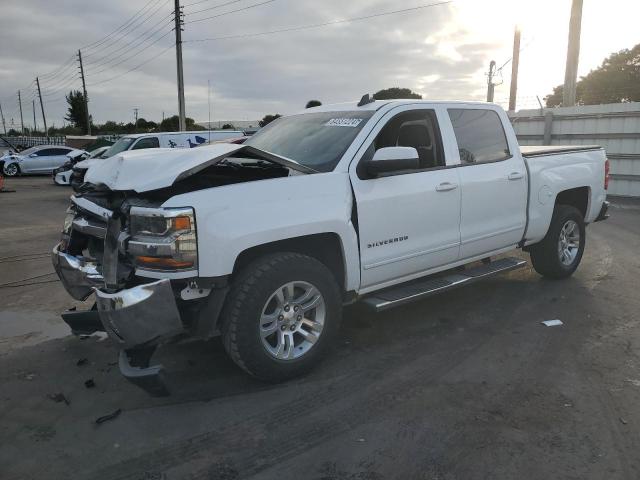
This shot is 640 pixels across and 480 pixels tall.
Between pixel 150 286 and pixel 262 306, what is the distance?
2.40ft

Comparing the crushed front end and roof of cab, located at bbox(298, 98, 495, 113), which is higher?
roof of cab, located at bbox(298, 98, 495, 113)

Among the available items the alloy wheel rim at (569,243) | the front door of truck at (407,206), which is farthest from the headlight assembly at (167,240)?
the alloy wheel rim at (569,243)

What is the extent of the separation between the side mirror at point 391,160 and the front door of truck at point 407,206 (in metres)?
0.13

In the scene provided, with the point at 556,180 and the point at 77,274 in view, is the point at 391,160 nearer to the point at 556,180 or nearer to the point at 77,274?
the point at 77,274

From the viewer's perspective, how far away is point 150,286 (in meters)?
3.14

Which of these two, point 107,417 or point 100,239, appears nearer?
point 107,417

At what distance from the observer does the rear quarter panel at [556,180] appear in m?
5.65

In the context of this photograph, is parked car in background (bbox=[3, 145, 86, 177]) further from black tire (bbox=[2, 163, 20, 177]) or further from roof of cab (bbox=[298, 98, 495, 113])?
roof of cab (bbox=[298, 98, 495, 113])

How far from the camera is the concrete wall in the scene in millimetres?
12531

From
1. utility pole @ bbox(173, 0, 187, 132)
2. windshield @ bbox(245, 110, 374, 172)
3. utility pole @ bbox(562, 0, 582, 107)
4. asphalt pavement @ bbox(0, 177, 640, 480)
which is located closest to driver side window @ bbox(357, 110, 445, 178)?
windshield @ bbox(245, 110, 374, 172)

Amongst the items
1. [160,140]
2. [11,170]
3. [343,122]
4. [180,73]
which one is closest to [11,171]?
[11,170]

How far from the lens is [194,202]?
10.7 ft

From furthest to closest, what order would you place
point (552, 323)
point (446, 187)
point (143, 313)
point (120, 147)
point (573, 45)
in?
point (120, 147) < point (573, 45) < point (552, 323) < point (446, 187) < point (143, 313)

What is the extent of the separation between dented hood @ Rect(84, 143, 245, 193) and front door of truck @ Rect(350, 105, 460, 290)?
1.09 m
